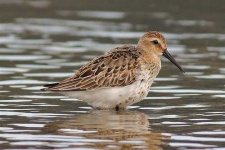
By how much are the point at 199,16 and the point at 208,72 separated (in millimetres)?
8553

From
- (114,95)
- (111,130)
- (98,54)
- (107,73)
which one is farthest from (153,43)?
(98,54)

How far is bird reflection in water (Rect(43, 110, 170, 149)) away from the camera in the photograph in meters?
12.2

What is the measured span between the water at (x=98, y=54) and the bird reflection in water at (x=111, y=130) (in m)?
0.01

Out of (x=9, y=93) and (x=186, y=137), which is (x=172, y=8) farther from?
(x=186, y=137)

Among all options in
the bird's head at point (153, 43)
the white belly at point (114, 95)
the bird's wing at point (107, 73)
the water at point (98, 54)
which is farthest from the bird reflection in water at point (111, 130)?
the bird's head at point (153, 43)

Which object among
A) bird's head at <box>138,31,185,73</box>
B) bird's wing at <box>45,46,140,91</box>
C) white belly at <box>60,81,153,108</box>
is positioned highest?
bird's head at <box>138,31,185,73</box>

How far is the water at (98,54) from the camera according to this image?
12.8 meters

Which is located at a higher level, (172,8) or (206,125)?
(172,8)

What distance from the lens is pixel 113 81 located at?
49.7ft

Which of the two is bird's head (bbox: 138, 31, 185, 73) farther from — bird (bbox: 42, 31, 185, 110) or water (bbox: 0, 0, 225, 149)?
water (bbox: 0, 0, 225, 149)

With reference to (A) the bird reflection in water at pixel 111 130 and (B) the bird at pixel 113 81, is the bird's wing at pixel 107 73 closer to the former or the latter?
(B) the bird at pixel 113 81

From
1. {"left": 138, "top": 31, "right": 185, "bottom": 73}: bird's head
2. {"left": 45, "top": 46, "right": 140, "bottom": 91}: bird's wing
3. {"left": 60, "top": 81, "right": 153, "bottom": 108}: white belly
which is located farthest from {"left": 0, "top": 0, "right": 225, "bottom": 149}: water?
{"left": 138, "top": 31, "right": 185, "bottom": 73}: bird's head

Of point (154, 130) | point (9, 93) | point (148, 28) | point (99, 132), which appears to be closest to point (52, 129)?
point (99, 132)

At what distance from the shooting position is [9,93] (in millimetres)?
16719
